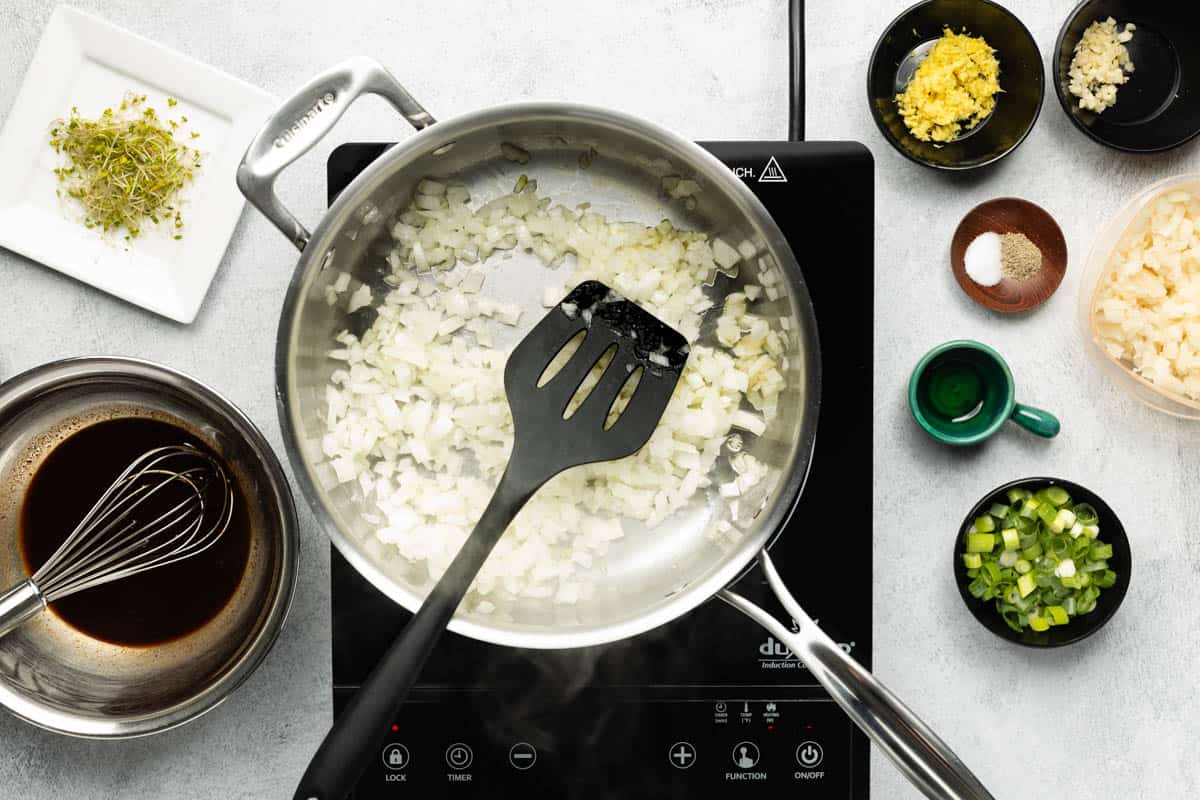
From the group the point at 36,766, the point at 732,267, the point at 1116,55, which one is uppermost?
the point at 1116,55

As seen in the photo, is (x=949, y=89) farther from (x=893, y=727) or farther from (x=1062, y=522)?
(x=893, y=727)

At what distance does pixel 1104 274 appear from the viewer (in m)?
1.25

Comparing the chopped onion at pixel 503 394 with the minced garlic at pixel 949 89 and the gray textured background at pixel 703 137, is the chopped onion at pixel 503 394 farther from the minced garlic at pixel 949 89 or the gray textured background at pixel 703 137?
the minced garlic at pixel 949 89

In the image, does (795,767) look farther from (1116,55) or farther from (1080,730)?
(1116,55)

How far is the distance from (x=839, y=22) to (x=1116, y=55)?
0.38m

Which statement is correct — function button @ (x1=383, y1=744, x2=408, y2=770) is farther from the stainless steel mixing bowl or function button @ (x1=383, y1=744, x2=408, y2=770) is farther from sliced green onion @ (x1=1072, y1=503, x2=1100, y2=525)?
sliced green onion @ (x1=1072, y1=503, x2=1100, y2=525)

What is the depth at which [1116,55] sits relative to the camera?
1273mm

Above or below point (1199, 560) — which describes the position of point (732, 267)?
above

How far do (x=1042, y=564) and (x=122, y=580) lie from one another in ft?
3.90

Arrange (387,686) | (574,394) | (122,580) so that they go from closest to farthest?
(387,686)
(574,394)
(122,580)

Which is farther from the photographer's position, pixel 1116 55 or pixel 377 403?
pixel 1116 55

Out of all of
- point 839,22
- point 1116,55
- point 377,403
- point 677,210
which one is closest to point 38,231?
point 377,403

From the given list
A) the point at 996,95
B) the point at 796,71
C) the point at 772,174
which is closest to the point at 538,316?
the point at 772,174

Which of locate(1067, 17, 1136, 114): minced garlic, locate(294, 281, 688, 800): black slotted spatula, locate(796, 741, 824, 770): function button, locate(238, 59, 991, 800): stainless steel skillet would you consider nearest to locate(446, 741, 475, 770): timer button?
locate(238, 59, 991, 800): stainless steel skillet
